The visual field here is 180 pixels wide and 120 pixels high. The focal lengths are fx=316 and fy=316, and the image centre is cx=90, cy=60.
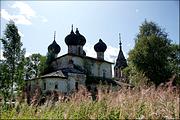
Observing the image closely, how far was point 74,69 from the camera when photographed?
156 ft

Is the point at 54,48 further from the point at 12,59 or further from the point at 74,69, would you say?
the point at 12,59

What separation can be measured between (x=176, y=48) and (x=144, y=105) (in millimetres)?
41088

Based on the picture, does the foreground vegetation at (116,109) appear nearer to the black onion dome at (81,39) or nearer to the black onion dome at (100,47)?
the black onion dome at (81,39)

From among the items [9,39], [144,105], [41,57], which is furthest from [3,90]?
[144,105]

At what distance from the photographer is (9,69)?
36719 millimetres

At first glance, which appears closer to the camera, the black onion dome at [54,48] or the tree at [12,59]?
the tree at [12,59]

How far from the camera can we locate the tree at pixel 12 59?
117 ft

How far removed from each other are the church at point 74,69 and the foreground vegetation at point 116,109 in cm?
3425

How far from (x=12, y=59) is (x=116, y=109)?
104ft

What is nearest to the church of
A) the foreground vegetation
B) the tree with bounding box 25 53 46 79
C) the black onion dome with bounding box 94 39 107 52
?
the black onion dome with bounding box 94 39 107 52

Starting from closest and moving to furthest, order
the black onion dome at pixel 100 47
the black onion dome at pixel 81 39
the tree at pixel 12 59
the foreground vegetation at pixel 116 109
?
the foreground vegetation at pixel 116 109 < the tree at pixel 12 59 < the black onion dome at pixel 81 39 < the black onion dome at pixel 100 47

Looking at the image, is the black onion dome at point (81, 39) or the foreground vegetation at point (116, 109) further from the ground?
the black onion dome at point (81, 39)

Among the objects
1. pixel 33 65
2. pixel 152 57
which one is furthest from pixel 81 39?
pixel 152 57

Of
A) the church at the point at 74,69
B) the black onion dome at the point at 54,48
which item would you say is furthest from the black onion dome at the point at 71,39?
the black onion dome at the point at 54,48
